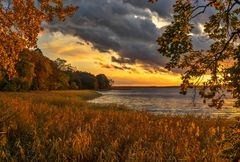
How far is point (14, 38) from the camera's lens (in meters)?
12.0

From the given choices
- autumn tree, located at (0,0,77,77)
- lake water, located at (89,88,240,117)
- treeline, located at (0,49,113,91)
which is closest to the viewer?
autumn tree, located at (0,0,77,77)

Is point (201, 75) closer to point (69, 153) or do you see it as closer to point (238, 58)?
point (238, 58)

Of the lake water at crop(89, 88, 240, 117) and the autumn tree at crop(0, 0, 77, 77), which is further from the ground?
the autumn tree at crop(0, 0, 77, 77)

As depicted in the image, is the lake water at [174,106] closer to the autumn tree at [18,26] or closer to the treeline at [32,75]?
the autumn tree at [18,26]

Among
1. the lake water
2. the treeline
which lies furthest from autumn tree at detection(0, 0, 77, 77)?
the treeline

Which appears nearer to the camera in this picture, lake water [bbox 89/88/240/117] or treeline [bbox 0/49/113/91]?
lake water [bbox 89/88/240/117]

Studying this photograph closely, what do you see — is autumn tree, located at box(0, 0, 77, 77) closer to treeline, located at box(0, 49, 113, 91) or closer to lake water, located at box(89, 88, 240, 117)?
lake water, located at box(89, 88, 240, 117)

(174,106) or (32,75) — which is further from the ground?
(32,75)

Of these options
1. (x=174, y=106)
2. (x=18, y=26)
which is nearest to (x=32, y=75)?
(x=174, y=106)

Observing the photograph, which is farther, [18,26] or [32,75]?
[32,75]

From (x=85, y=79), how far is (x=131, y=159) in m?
155

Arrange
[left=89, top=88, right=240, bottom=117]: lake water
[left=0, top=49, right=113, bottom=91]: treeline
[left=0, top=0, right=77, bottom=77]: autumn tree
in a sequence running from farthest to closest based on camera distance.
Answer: [left=0, top=49, right=113, bottom=91]: treeline, [left=89, top=88, right=240, bottom=117]: lake water, [left=0, top=0, right=77, bottom=77]: autumn tree

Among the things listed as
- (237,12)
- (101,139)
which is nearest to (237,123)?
(237,12)

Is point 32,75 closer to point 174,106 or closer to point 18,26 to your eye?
point 174,106
